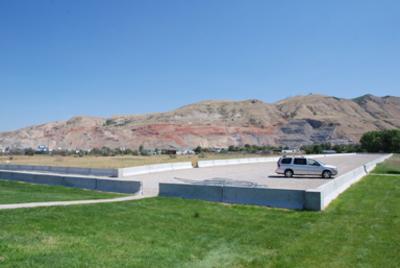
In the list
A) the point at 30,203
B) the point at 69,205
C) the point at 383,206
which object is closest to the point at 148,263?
the point at 69,205

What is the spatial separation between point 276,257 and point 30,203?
32.3 feet

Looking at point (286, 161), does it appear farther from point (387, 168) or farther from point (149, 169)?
point (387, 168)

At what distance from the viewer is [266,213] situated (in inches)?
579

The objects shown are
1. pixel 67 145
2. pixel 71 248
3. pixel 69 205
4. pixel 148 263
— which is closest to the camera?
pixel 148 263

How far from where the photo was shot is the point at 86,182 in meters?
23.2

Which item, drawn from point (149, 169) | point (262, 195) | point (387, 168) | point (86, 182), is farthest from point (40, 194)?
point (387, 168)

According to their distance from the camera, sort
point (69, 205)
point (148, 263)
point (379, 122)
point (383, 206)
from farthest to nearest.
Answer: point (379, 122) → point (383, 206) → point (69, 205) → point (148, 263)

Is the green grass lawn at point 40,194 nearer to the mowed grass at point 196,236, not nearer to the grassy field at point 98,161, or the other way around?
the mowed grass at point 196,236

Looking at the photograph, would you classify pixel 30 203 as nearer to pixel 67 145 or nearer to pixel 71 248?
pixel 71 248

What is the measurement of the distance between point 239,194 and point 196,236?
20.9ft

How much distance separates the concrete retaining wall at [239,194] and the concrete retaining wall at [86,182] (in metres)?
Answer: 2.43

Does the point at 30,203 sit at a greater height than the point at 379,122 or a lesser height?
lesser

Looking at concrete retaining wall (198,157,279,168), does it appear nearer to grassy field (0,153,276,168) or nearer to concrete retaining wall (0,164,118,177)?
grassy field (0,153,276,168)

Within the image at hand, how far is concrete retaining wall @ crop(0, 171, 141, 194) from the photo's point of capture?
2072cm
